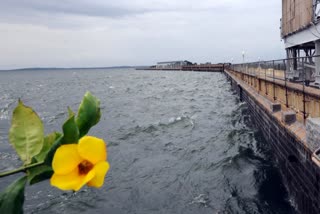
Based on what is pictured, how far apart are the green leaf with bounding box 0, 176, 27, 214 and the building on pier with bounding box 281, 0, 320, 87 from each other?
12.2m

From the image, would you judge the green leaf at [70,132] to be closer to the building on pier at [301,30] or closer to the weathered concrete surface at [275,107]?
the weathered concrete surface at [275,107]

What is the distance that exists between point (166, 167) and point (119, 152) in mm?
3057

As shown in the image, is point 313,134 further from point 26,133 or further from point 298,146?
point 26,133

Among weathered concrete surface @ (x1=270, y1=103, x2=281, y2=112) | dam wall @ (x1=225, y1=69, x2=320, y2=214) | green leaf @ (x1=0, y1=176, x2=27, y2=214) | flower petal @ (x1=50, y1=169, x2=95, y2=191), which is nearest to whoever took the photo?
flower petal @ (x1=50, y1=169, x2=95, y2=191)

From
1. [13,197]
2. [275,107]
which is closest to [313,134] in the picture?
[275,107]

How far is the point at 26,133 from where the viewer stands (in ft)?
3.47

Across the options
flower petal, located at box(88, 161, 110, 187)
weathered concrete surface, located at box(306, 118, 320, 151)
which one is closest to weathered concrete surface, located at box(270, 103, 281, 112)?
weathered concrete surface, located at box(306, 118, 320, 151)

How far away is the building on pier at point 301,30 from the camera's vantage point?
15.0 metres

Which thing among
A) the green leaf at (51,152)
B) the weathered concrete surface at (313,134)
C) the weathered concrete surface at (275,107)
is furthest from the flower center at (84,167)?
the weathered concrete surface at (275,107)

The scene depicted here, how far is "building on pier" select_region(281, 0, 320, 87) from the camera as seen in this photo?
592 inches

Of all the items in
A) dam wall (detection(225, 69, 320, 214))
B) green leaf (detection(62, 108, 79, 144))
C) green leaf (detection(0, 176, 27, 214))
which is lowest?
dam wall (detection(225, 69, 320, 214))

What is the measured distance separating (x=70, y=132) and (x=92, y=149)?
111 mm

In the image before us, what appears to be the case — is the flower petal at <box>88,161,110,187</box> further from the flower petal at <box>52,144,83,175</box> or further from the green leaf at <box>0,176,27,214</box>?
the green leaf at <box>0,176,27,214</box>

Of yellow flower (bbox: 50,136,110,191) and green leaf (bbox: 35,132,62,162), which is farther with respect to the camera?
green leaf (bbox: 35,132,62,162)
